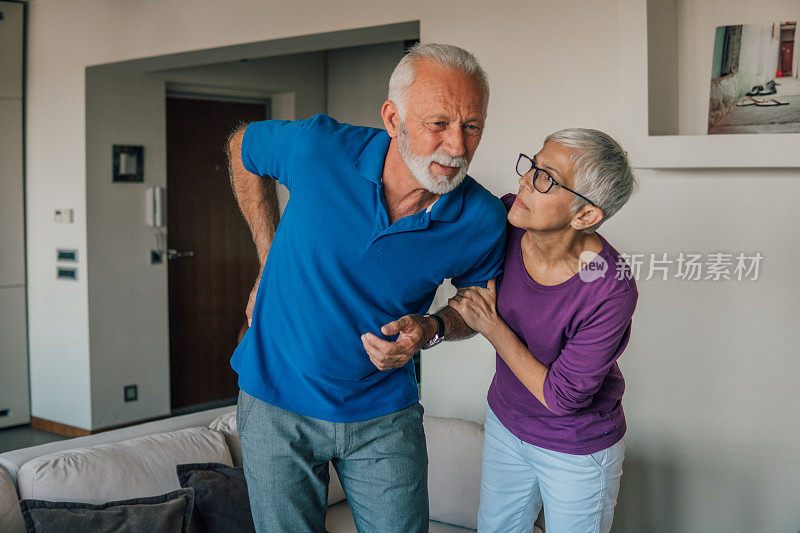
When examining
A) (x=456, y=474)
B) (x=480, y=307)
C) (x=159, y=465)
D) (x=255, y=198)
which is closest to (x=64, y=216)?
(x=159, y=465)

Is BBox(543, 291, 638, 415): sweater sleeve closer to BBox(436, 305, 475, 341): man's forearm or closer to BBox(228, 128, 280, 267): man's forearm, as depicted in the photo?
BBox(436, 305, 475, 341): man's forearm

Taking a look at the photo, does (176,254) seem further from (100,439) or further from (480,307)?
(480,307)

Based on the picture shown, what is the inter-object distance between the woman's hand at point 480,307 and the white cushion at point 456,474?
124cm

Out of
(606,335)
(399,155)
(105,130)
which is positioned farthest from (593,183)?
(105,130)

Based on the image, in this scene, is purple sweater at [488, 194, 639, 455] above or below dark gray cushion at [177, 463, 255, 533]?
above

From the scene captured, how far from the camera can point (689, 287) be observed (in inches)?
118

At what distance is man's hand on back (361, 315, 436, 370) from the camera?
148 centimetres

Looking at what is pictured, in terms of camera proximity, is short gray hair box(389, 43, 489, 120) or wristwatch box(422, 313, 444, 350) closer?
short gray hair box(389, 43, 489, 120)

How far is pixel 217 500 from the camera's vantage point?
2557 millimetres

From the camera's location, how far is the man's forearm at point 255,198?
1831mm

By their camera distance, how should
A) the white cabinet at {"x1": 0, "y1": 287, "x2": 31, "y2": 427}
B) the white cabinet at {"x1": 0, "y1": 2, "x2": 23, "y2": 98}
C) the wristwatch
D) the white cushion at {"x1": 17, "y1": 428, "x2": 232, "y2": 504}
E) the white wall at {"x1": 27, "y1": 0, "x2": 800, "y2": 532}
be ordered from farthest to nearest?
the white cabinet at {"x1": 0, "y1": 287, "x2": 31, "y2": 427}
the white cabinet at {"x1": 0, "y1": 2, "x2": 23, "y2": 98}
the white wall at {"x1": 27, "y1": 0, "x2": 800, "y2": 532}
the white cushion at {"x1": 17, "y1": 428, "x2": 232, "y2": 504}
the wristwatch

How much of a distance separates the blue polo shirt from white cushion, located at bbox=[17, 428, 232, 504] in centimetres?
111

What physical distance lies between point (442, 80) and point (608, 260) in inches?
23.7

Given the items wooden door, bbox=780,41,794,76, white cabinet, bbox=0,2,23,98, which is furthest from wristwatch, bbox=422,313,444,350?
white cabinet, bbox=0,2,23,98
